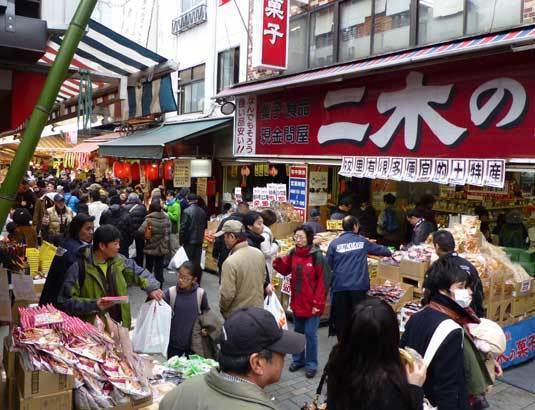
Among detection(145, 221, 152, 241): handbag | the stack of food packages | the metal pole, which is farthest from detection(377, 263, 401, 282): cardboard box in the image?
the metal pole

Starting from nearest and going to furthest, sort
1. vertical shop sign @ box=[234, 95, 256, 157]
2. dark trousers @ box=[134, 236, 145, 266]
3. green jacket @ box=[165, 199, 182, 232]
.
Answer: dark trousers @ box=[134, 236, 145, 266] < green jacket @ box=[165, 199, 182, 232] < vertical shop sign @ box=[234, 95, 256, 157]

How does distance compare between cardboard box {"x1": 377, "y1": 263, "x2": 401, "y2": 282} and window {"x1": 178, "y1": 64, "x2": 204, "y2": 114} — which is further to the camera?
window {"x1": 178, "y1": 64, "x2": 204, "y2": 114}

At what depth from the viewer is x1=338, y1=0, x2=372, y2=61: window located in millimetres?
10961

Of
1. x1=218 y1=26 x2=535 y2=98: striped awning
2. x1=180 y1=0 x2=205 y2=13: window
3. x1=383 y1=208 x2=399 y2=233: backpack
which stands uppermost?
x1=180 y1=0 x2=205 y2=13: window

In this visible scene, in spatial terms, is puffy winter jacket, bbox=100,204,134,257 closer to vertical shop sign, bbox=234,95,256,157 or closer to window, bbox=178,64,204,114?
vertical shop sign, bbox=234,95,256,157

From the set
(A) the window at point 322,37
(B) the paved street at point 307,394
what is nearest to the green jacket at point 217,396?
(B) the paved street at point 307,394

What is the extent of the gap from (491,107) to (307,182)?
16.0 feet

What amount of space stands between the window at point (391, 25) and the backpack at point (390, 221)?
12.9 feet

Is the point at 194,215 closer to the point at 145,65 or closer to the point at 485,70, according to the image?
the point at 145,65

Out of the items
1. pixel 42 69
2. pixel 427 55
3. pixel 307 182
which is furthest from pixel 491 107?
pixel 42 69

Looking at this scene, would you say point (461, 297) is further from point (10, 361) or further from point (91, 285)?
point (10, 361)

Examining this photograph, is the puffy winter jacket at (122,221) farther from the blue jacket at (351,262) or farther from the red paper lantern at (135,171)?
the red paper lantern at (135,171)

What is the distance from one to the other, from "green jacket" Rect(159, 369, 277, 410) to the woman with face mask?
1.54 m

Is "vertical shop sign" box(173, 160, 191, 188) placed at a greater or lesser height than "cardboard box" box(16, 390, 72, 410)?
greater
